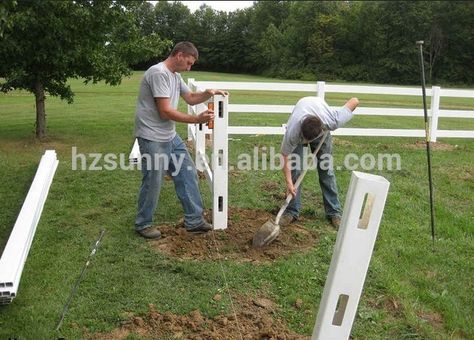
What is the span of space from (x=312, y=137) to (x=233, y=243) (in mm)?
1367

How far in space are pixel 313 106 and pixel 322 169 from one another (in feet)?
2.65

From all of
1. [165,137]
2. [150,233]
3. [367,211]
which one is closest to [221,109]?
[165,137]

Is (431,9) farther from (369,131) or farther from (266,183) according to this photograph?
(266,183)

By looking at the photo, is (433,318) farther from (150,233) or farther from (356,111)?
(356,111)

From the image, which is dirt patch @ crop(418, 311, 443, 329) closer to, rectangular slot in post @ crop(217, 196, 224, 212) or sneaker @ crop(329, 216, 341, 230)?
sneaker @ crop(329, 216, 341, 230)

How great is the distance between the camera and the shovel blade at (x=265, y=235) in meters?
5.00

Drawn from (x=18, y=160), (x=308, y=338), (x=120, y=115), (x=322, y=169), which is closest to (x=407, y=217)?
(x=322, y=169)

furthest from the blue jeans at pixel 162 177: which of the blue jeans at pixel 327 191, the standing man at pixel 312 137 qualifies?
the blue jeans at pixel 327 191

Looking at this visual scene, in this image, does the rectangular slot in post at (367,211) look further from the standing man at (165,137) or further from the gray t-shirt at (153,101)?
the gray t-shirt at (153,101)

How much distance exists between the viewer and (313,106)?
17.6 ft

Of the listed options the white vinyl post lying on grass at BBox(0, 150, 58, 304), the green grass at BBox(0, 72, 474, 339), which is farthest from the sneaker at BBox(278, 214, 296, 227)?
the white vinyl post lying on grass at BBox(0, 150, 58, 304)

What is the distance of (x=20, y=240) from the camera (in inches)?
176

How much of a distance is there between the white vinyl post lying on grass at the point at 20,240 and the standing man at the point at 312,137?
103 inches

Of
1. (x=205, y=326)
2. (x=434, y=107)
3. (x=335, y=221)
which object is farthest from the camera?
(x=434, y=107)
